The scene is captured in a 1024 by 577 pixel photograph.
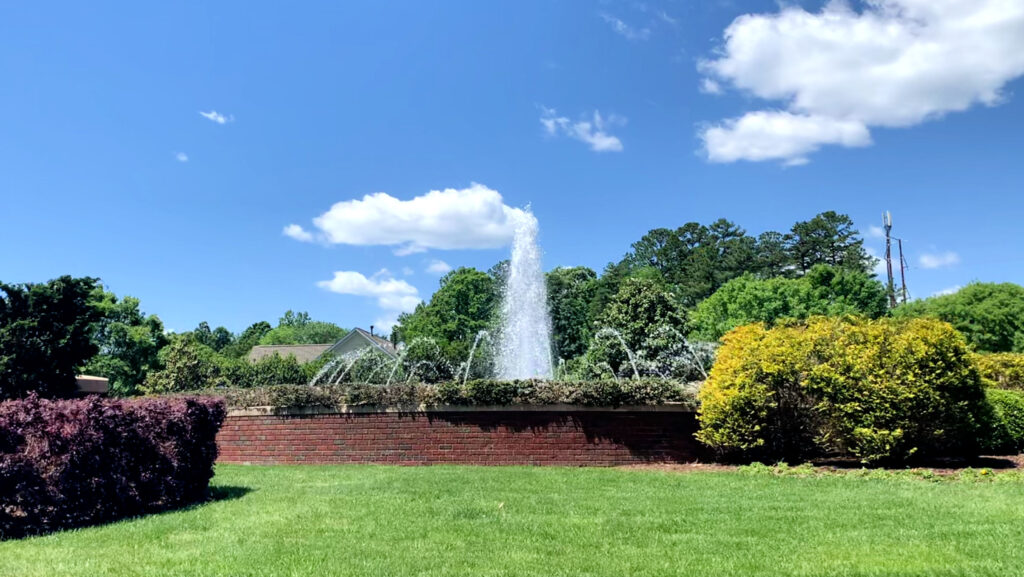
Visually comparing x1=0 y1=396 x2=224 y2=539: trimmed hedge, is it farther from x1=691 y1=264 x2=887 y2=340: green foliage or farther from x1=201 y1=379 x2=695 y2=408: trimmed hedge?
x1=691 y1=264 x2=887 y2=340: green foliage

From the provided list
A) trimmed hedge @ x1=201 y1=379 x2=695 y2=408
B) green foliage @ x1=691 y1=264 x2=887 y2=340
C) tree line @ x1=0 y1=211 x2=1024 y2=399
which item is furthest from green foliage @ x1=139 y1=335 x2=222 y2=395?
green foliage @ x1=691 y1=264 x2=887 y2=340

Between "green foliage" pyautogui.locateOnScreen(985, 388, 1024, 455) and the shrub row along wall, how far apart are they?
512cm

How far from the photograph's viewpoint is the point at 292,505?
27.3ft

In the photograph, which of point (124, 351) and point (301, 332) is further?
point (301, 332)

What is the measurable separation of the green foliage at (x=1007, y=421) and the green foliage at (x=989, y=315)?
2627 cm

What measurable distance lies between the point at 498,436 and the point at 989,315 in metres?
34.4

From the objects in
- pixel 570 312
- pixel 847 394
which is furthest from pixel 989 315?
pixel 847 394

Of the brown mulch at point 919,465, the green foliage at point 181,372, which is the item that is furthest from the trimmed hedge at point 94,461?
the green foliage at point 181,372

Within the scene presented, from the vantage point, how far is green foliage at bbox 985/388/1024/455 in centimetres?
1195

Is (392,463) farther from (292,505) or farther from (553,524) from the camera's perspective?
(553,524)

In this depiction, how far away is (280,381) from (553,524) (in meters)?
32.5

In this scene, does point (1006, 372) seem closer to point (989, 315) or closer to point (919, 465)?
point (919, 465)

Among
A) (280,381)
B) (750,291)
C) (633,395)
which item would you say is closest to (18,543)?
(633,395)

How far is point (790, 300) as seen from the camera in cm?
4300
